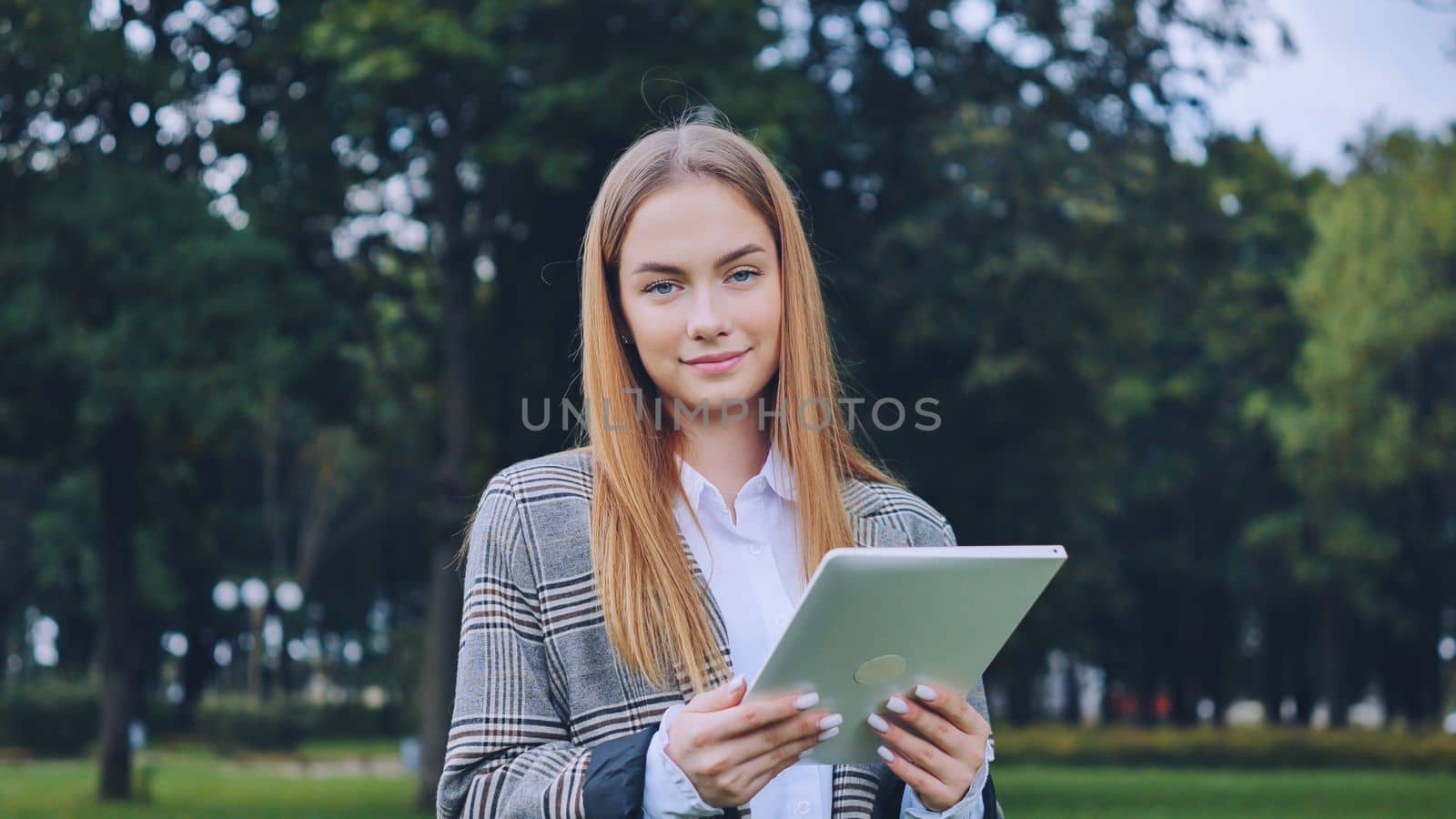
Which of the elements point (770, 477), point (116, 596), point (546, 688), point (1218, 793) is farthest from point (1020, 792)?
point (546, 688)

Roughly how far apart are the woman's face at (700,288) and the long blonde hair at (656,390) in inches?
1.3

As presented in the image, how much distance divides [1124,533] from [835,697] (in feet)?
127

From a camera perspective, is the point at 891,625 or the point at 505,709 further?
the point at 505,709

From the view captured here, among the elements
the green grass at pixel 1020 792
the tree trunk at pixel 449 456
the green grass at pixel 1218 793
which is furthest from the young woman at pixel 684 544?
the green grass at pixel 1218 793

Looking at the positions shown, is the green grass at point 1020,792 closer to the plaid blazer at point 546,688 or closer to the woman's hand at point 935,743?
the plaid blazer at point 546,688

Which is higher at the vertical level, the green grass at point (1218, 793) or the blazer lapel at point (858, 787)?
the blazer lapel at point (858, 787)

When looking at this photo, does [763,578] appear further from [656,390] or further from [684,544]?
[656,390]

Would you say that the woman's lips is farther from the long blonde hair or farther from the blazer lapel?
the blazer lapel

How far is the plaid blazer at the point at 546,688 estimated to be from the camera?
2.03 m

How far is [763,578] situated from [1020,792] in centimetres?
2348

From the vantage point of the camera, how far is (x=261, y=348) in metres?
16.4

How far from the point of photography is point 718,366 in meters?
2.33

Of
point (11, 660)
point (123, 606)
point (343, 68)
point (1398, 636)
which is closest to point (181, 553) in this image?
point (123, 606)

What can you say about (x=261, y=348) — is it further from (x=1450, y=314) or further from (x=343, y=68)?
(x=1450, y=314)
